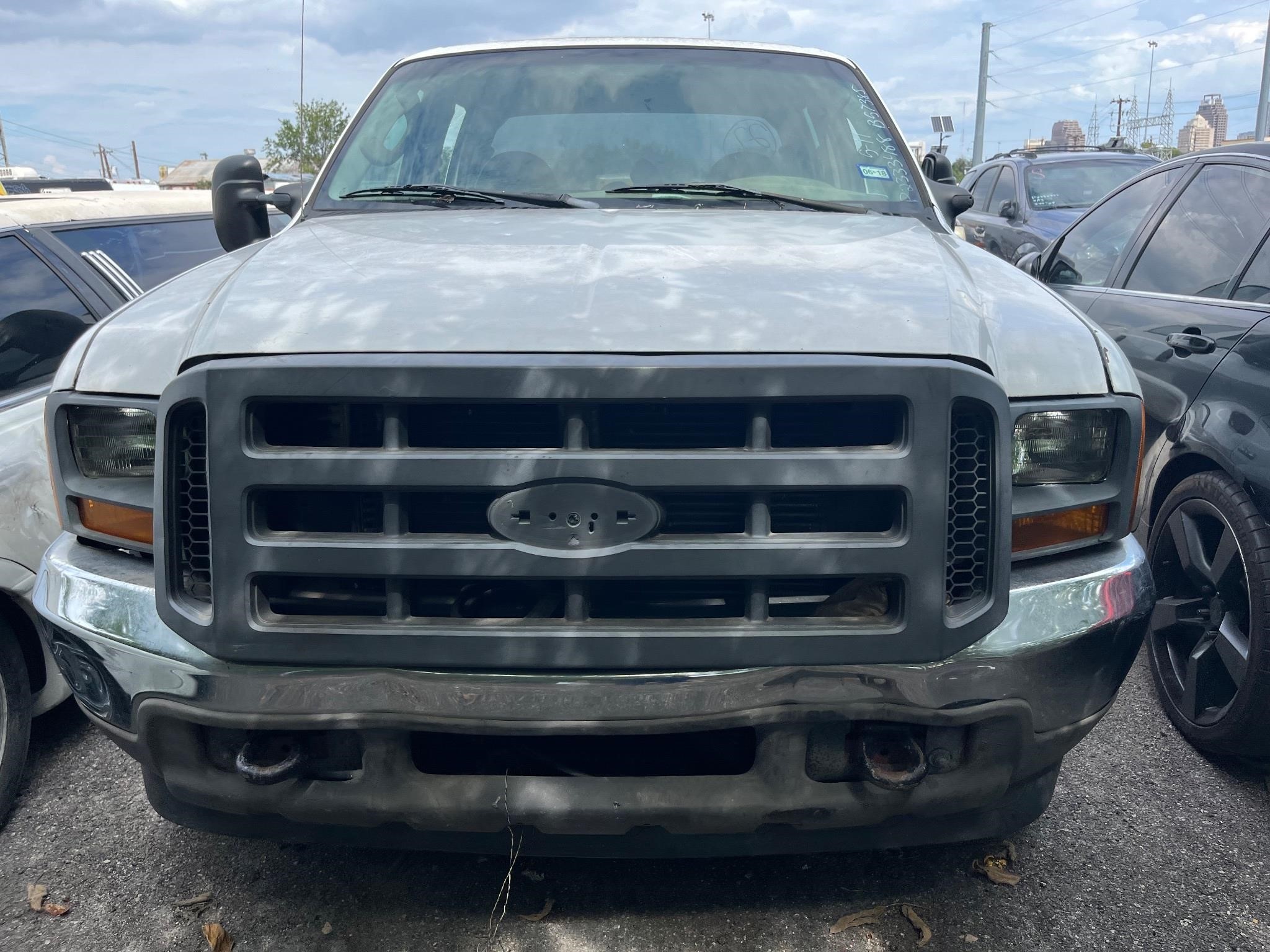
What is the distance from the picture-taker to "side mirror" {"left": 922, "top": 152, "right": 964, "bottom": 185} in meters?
3.98

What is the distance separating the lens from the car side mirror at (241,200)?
352 centimetres

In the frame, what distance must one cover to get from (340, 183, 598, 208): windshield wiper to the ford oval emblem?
1.42 metres

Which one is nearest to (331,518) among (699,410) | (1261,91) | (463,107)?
(699,410)

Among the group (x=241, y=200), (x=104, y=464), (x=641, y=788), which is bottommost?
(x=641, y=788)

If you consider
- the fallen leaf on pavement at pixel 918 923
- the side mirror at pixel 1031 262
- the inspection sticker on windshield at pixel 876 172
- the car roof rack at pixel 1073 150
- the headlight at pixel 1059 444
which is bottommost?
the fallen leaf on pavement at pixel 918 923

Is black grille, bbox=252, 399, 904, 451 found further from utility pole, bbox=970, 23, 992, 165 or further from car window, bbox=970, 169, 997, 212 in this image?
utility pole, bbox=970, 23, 992, 165

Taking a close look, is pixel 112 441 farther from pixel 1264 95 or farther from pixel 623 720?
pixel 1264 95

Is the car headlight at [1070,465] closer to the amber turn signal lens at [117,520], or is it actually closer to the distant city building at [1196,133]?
the amber turn signal lens at [117,520]

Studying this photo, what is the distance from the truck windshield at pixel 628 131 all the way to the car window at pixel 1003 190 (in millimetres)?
8817

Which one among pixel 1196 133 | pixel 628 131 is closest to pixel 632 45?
pixel 628 131

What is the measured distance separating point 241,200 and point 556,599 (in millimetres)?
2139

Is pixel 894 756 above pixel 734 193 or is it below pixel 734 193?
below

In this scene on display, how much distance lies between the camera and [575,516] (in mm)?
1963

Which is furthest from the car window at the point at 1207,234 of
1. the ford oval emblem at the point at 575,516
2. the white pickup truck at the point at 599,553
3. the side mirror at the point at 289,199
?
the side mirror at the point at 289,199
